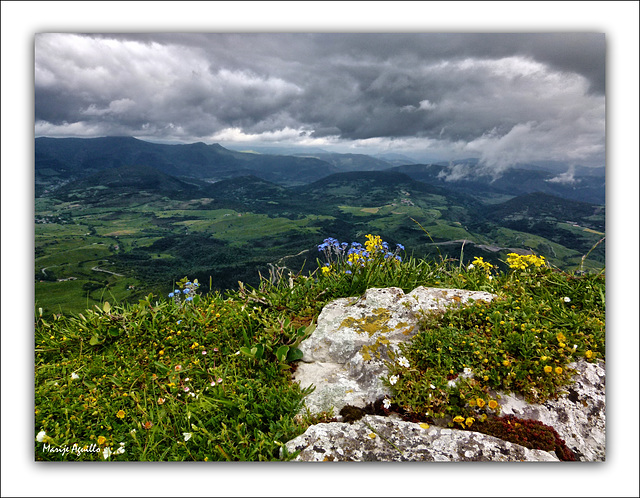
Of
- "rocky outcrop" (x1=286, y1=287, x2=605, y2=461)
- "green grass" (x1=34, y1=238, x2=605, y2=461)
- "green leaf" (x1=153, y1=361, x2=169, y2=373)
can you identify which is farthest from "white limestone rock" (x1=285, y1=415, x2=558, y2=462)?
"green leaf" (x1=153, y1=361, x2=169, y2=373)

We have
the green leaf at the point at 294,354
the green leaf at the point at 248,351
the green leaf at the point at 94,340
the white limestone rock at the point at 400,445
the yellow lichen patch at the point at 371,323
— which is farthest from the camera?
the green leaf at the point at 94,340

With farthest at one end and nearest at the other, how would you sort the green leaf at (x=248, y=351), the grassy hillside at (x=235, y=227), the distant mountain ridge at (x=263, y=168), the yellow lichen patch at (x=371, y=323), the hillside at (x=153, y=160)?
the hillside at (x=153, y=160)
the distant mountain ridge at (x=263, y=168)
the grassy hillside at (x=235, y=227)
the yellow lichen patch at (x=371, y=323)
the green leaf at (x=248, y=351)

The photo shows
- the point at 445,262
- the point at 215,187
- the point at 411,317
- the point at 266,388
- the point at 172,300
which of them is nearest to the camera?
the point at 266,388

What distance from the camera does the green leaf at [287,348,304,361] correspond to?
3.38m

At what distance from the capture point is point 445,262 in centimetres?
481

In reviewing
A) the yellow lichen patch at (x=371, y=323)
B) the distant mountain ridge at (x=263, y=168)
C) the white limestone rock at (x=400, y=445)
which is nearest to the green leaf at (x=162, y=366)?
the white limestone rock at (x=400, y=445)

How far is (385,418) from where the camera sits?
2.83 metres

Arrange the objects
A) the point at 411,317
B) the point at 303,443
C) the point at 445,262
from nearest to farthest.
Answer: the point at 303,443
the point at 411,317
the point at 445,262

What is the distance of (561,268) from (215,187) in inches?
419

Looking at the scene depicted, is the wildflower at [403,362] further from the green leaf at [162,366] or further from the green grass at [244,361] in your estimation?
the green leaf at [162,366]

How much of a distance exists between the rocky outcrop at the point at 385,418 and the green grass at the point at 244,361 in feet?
0.39

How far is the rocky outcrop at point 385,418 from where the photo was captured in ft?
8.84
